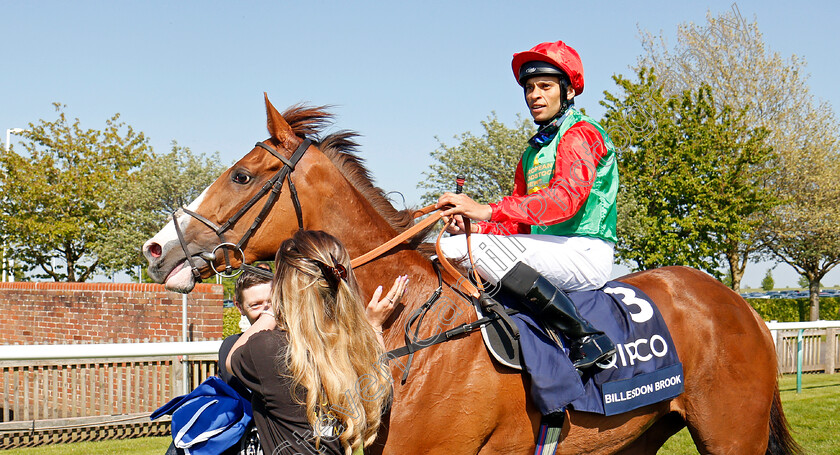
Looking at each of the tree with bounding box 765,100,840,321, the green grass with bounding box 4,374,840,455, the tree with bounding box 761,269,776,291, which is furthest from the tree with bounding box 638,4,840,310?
the tree with bounding box 761,269,776,291

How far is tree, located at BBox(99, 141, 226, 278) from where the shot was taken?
18578 mm

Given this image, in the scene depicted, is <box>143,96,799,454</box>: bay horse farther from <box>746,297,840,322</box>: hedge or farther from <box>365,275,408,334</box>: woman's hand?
<box>746,297,840,322</box>: hedge

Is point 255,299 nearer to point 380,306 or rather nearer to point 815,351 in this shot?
point 380,306

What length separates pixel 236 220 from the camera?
2.71 metres

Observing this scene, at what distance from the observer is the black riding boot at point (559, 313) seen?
8.56ft

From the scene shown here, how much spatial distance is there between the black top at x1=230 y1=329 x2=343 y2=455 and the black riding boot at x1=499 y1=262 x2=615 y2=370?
0.95 meters

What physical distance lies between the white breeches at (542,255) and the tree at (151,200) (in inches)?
671

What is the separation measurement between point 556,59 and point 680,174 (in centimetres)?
1416

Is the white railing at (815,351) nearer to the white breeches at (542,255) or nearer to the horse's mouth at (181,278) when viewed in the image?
the white breeches at (542,255)

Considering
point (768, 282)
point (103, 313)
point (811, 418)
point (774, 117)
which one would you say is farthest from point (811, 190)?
point (768, 282)

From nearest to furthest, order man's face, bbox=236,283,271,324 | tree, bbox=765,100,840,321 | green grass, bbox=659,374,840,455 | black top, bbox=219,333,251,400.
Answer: black top, bbox=219,333,251,400 < man's face, bbox=236,283,271,324 < green grass, bbox=659,374,840,455 < tree, bbox=765,100,840,321

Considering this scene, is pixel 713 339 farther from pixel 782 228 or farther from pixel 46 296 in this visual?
pixel 782 228

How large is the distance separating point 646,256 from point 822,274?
47.7 ft

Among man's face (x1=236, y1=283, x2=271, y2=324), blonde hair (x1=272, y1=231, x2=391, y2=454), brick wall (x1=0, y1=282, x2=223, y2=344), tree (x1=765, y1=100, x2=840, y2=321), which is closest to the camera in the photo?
blonde hair (x1=272, y1=231, x2=391, y2=454)
